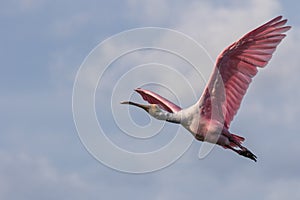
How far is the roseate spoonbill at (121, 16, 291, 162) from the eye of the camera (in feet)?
196

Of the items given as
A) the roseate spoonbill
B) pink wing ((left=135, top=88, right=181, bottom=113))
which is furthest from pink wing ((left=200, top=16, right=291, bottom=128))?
pink wing ((left=135, top=88, right=181, bottom=113))

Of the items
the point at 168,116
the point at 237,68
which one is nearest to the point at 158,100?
the point at 168,116

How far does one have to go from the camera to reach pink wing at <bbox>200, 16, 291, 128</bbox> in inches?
2345

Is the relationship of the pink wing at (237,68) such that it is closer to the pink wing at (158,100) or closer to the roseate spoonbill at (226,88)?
the roseate spoonbill at (226,88)

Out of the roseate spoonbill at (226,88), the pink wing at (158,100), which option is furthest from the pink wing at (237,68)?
the pink wing at (158,100)

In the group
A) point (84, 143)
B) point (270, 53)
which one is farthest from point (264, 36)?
point (84, 143)

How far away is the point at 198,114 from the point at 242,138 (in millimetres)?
1268

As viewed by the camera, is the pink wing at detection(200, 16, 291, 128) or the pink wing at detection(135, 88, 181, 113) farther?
the pink wing at detection(135, 88, 181, 113)

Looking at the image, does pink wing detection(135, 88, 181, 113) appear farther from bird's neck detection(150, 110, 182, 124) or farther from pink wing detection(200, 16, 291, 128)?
pink wing detection(200, 16, 291, 128)

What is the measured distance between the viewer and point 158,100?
202 feet

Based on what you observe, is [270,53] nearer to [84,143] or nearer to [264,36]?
[264,36]

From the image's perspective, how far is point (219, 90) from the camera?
59969 millimetres

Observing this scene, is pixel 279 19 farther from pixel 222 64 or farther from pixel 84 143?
pixel 84 143

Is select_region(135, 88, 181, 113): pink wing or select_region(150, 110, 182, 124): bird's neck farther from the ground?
select_region(135, 88, 181, 113): pink wing
